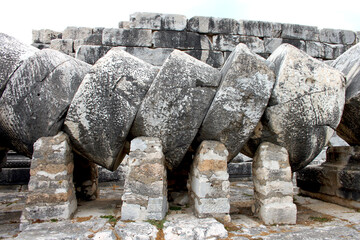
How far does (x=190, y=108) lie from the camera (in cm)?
314

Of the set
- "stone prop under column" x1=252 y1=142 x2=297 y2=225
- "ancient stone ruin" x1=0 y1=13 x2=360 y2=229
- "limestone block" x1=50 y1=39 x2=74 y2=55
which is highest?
"limestone block" x1=50 y1=39 x2=74 y2=55

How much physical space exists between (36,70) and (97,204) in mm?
1933

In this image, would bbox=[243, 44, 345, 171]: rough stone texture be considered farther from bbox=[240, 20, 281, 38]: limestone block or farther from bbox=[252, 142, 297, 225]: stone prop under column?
bbox=[240, 20, 281, 38]: limestone block

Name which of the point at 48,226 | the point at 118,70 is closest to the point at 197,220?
the point at 48,226

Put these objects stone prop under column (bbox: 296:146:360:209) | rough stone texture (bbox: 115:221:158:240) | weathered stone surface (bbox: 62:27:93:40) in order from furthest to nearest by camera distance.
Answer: weathered stone surface (bbox: 62:27:93:40), stone prop under column (bbox: 296:146:360:209), rough stone texture (bbox: 115:221:158:240)

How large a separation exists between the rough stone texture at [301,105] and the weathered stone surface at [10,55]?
9.18 ft

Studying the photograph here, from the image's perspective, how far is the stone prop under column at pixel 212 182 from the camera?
10.2 ft

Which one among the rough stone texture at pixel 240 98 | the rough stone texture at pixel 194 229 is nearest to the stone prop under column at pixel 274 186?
the rough stone texture at pixel 240 98

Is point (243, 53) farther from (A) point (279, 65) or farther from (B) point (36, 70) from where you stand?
(B) point (36, 70)

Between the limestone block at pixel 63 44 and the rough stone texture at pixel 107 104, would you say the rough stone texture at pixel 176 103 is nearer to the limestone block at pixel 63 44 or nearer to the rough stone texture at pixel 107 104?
the rough stone texture at pixel 107 104

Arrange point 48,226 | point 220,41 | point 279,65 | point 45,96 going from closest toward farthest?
point 48,226
point 45,96
point 279,65
point 220,41

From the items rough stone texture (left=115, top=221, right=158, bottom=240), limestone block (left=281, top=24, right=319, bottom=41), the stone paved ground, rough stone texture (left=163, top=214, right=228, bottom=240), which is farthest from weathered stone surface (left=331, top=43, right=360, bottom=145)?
limestone block (left=281, top=24, right=319, bottom=41)

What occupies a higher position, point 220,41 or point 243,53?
point 220,41

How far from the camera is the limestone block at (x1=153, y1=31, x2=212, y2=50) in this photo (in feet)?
23.7
